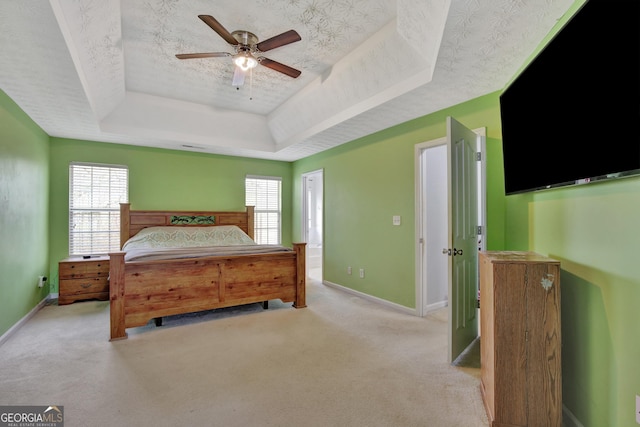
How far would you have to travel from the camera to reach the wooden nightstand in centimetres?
387

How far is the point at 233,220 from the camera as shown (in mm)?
5520

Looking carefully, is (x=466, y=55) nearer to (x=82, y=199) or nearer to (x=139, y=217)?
(x=139, y=217)

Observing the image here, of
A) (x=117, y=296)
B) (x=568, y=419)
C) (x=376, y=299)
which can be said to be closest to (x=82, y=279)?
(x=117, y=296)

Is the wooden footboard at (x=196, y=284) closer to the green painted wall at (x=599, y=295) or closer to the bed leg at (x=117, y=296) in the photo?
the bed leg at (x=117, y=296)

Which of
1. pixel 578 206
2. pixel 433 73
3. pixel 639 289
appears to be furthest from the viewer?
pixel 433 73

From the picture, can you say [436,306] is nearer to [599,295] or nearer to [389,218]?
[389,218]

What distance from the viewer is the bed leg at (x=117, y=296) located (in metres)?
2.77

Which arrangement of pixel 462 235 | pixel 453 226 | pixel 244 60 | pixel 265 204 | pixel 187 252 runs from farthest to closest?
pixel 265 204 → pixel 187 252 → pixel 244 60 → pixel 462 235 → pixel 453 226

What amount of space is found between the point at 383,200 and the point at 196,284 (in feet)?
8.21

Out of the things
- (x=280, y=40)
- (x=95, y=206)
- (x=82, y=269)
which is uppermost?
(x=280, y=40)

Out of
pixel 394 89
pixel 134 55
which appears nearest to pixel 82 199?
pixel 134 55

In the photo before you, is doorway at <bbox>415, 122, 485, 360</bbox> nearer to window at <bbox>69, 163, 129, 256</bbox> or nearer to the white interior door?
the white interior door

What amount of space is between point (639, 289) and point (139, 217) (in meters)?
5.50

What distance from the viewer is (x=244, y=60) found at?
260cm
